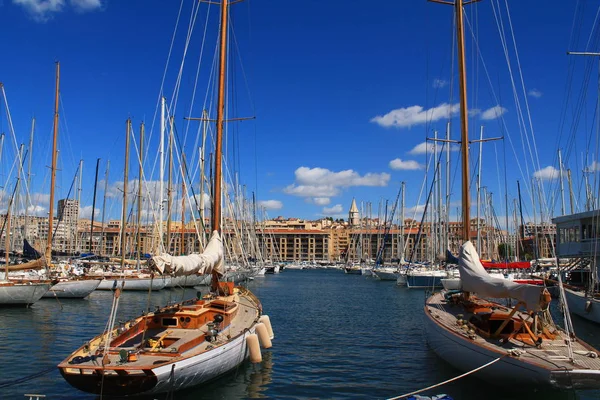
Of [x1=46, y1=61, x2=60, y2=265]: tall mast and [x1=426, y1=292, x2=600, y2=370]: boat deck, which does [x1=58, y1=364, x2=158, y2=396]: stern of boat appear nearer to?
[x1=426, y1=292, x2=600, y2=370]: boat deck

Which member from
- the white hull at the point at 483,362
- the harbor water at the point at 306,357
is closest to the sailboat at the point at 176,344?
the harbor water at the point at 306,357

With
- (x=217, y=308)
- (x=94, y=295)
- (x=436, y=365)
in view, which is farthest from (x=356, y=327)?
(x=94, y=295)

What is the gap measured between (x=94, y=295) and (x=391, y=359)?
34115 millimetres

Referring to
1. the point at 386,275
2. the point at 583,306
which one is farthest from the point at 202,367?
the point at 386,275

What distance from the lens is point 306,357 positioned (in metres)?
21.8

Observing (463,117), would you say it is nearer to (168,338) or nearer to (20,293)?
(168,338)

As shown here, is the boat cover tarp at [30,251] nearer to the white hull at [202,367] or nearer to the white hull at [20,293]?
the white hull at [20,293]

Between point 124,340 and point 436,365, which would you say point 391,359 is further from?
point 124,340

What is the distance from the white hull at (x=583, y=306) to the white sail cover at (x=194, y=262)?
23163mm

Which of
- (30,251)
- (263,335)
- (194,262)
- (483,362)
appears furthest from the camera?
(30,251)

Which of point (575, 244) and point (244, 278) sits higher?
point (575, 244)

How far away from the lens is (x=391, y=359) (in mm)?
21594

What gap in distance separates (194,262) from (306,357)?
7.60m

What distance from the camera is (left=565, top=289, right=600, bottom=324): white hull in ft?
98.5
